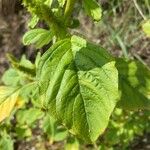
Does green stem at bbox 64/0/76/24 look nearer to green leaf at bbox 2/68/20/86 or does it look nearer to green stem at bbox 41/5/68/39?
green stem at bbox 41/5/68/39

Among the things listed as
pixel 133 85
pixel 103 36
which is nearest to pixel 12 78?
pixel 133 85

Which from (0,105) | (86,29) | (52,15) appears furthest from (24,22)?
(52,15)

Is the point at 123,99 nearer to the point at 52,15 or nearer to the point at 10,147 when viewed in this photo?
the point at 52,15

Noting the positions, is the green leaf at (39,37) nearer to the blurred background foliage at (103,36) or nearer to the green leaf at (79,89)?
the green leaf at (79,89)

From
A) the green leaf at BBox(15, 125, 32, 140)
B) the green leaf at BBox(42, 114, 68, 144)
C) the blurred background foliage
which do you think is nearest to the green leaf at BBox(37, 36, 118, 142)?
the green leaf at BBox(42, 114, 68, 144)

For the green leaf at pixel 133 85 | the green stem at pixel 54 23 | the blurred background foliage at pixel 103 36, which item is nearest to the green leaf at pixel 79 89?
the green stem at pixel 54 23
